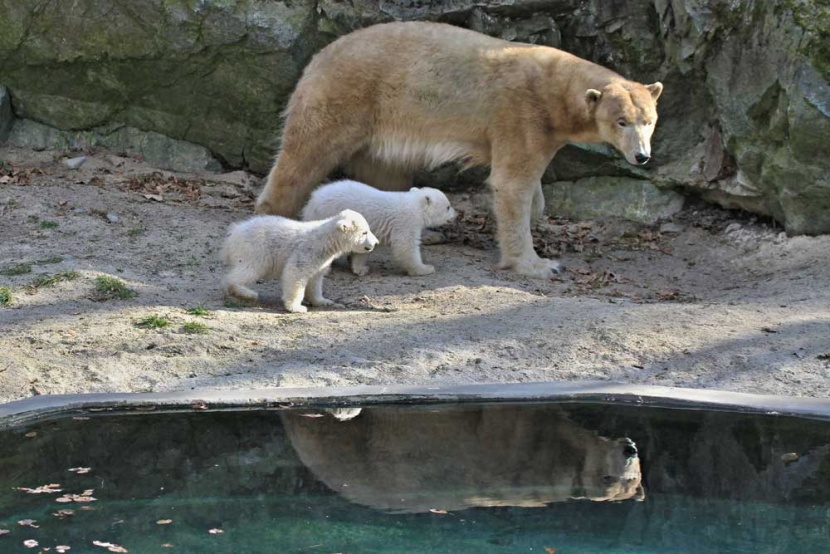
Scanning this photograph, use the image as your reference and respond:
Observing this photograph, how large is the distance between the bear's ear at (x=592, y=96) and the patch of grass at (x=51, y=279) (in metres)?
4.26

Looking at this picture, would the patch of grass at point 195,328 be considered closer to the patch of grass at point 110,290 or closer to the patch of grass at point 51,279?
the patch of grass at point 110,290

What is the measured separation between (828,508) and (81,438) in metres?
3.51

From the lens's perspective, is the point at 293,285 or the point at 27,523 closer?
the point at 27,523

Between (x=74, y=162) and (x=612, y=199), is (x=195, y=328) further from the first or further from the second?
(x=612, y=199)

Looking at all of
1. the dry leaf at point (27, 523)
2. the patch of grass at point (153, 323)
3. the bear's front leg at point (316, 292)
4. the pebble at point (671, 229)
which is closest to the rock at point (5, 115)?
the bear's front leg at point (316, 292)

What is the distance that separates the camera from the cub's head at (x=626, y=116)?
28.4 ft

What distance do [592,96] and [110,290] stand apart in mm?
4128

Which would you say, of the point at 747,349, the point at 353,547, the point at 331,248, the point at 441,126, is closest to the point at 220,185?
the point at 441,126

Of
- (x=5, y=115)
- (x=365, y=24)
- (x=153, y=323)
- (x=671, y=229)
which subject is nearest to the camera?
(x=153, y=323)

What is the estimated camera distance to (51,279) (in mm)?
7609

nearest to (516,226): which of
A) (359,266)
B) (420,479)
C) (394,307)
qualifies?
(359,266)

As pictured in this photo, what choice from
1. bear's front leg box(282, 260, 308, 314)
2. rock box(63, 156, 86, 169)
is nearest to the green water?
bear's front leg box(282, 260, 308, 314)

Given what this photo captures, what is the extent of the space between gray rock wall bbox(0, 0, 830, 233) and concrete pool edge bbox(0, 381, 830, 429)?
3938 mm

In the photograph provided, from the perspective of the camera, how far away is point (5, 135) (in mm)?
10984
